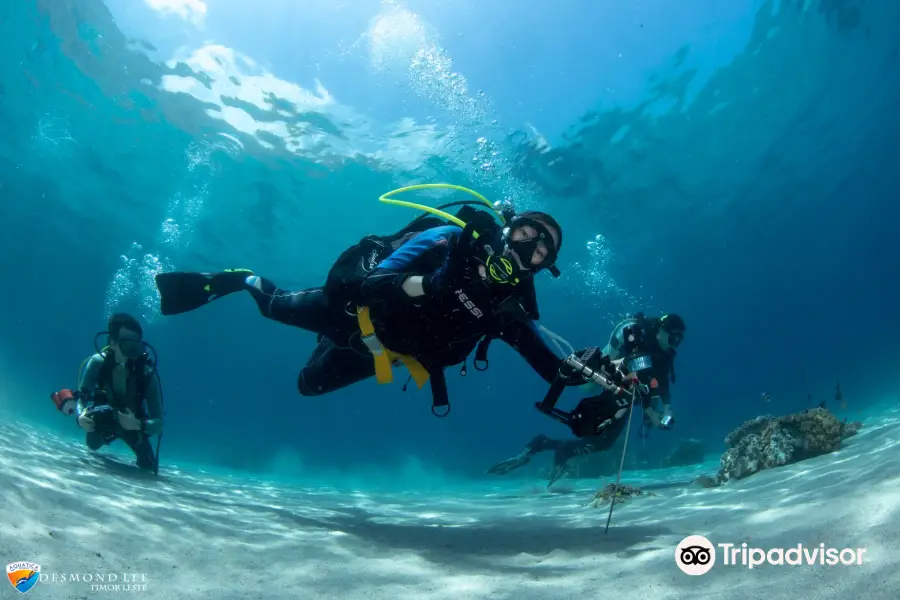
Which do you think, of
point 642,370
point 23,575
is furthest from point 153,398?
point 642,370

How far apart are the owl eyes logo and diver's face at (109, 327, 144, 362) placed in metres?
7.05

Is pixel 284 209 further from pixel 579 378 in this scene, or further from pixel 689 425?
pixel 689 425

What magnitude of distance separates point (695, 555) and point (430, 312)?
2.62 meters

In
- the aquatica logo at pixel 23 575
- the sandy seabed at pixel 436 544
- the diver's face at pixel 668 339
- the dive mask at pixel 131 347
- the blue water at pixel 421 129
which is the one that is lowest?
the aquatica logo at pixel 23 575

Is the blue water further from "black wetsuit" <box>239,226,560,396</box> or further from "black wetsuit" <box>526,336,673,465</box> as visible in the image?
"black wetsuit" <box>526,336,673,465</box>

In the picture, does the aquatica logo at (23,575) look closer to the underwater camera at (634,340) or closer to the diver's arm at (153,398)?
the diver's arm at (153,398)

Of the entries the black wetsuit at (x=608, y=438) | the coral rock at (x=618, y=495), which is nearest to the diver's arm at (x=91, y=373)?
the black wetsuit at (x=608, y=438)

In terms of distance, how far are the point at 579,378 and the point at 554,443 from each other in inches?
217

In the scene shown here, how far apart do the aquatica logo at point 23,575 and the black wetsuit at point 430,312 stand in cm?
264

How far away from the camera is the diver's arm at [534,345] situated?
4289mm

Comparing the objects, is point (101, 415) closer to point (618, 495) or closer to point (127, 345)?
point (127, 345)

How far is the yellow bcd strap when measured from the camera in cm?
434

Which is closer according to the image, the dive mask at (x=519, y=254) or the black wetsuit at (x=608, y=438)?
the dive mask at (x=519, y=254)

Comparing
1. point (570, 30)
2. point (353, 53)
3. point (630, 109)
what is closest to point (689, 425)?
point (630, 109)
